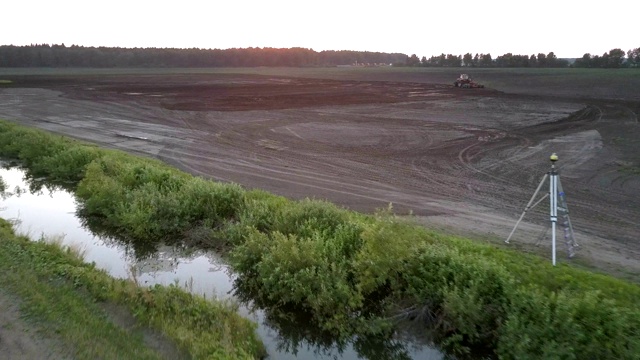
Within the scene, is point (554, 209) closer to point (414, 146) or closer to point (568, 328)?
point (568, 328)

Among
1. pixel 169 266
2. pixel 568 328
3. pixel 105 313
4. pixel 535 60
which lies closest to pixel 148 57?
pixel 535 60

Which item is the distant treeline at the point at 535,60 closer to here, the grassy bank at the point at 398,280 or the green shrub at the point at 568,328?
the grassy bank at the point at 398,280

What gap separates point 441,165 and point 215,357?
628 inches

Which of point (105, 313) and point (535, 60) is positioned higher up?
point (535, 60)

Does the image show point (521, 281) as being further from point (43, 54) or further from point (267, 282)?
point (43, 54)

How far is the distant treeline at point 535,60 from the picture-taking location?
283 ft

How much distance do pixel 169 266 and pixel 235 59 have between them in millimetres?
130118

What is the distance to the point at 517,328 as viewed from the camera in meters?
9.23

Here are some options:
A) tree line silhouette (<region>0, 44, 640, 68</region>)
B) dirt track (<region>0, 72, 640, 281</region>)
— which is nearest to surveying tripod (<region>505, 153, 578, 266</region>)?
dirt track (<region>0, 72, 640, 281</region>)

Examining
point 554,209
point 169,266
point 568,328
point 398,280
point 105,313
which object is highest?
point 554,209

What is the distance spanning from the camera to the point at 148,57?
129000 millimetres

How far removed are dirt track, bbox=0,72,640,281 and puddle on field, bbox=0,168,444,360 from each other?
515cm

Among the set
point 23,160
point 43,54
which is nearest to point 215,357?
point 23,160

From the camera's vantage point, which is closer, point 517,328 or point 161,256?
point 517,328
